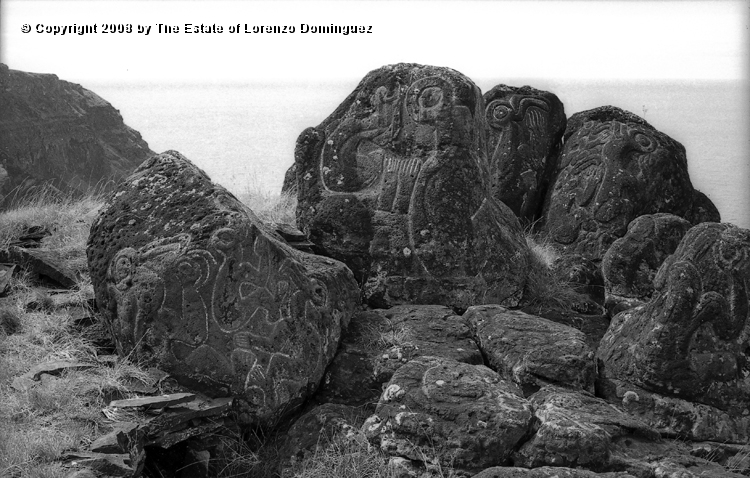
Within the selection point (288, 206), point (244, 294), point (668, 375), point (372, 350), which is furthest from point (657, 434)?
point (288, 206)

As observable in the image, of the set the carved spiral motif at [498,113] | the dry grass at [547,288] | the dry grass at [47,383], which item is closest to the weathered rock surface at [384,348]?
the dry grass at [47,383]

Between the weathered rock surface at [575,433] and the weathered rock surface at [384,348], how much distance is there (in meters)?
Result: 1.05

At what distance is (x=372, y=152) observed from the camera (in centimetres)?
804

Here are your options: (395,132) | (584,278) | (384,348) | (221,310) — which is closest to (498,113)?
(584,278)

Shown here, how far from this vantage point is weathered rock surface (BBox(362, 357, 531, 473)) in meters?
5.23

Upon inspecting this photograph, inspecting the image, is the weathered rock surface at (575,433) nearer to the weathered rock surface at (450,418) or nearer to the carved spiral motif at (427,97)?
the weathered rock surface at (450,418)

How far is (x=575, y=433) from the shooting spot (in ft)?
17.1

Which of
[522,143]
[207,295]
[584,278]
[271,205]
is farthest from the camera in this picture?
[522,143]

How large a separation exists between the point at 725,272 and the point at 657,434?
142 centimetres

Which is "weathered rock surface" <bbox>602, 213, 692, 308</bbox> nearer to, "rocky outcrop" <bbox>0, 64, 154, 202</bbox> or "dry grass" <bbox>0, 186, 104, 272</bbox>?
"dry grass" <bbox>0, 186, 104, 272</bbox>

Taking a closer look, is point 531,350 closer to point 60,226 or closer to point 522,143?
point 60,226

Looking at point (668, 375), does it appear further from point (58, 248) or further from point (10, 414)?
point (58, 248)

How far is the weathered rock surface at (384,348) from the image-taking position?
6512 mm

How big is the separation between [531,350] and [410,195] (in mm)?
1937
